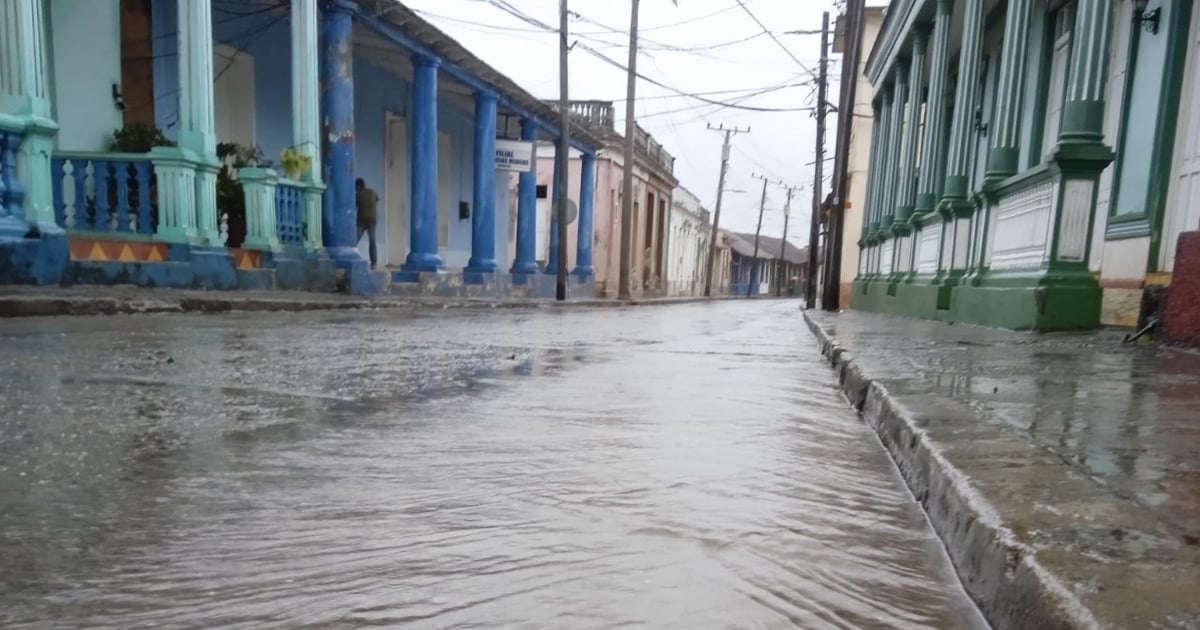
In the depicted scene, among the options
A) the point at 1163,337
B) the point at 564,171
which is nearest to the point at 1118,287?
the point at 1163,337

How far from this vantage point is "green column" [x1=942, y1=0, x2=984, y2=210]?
6871mm

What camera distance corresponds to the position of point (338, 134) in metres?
9.48

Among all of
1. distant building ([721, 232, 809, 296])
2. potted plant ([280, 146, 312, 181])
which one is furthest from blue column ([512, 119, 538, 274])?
distant building ([721, 232, 809, 296])

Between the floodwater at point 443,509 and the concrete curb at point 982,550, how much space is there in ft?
0.13

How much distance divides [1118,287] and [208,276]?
7.62 meters

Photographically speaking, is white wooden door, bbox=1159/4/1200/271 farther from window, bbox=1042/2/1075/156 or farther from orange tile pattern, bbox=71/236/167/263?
orange tile pattern, bbox=71/236/167/263

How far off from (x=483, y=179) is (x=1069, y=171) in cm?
1091

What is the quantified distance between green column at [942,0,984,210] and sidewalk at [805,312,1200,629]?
4.63m

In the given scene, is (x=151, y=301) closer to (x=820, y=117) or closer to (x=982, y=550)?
(x=982, y=550)

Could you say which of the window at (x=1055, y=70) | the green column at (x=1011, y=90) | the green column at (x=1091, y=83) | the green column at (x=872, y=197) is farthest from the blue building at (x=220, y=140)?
the window at (x=1055, y=70)

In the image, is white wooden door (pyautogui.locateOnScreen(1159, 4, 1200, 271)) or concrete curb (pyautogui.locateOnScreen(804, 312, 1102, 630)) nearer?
concrete curb (pyautogui.locateOnScreen(804, 312, 1102, 630))

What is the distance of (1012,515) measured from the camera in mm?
971

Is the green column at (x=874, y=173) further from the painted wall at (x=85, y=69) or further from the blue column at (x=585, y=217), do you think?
the painted wall at (x=85, y=69)

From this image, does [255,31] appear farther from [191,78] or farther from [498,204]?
[498,204]
